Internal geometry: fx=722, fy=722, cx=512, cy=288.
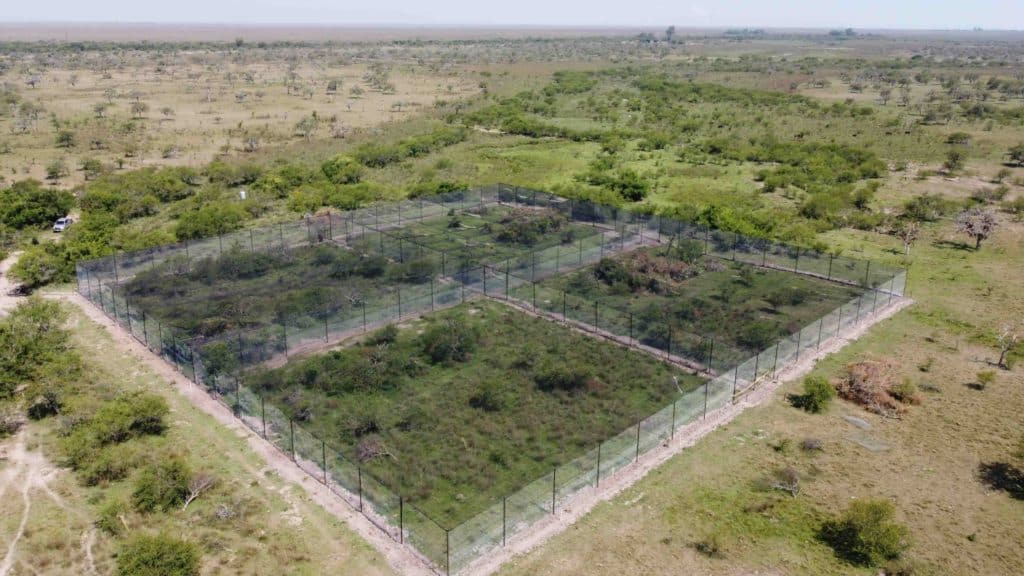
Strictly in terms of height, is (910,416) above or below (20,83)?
below


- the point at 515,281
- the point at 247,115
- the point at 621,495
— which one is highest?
the point at 247,115

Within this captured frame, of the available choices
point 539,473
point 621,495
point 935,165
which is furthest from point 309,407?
point 935,165

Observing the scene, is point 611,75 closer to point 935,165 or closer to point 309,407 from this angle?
point 935,165

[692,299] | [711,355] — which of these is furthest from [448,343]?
[692,299]

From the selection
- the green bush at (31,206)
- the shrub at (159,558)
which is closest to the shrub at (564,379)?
the shrub at (159,558)

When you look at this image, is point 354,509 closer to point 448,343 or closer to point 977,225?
point 448,343

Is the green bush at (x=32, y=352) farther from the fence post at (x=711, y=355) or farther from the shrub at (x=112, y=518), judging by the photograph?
the fence post at (x=711, y=355)

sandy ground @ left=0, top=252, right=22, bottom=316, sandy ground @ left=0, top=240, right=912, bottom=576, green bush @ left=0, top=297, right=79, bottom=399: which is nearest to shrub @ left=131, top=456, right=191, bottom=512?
sandy ground @ left=0, top=240, right=912, bottom=576
